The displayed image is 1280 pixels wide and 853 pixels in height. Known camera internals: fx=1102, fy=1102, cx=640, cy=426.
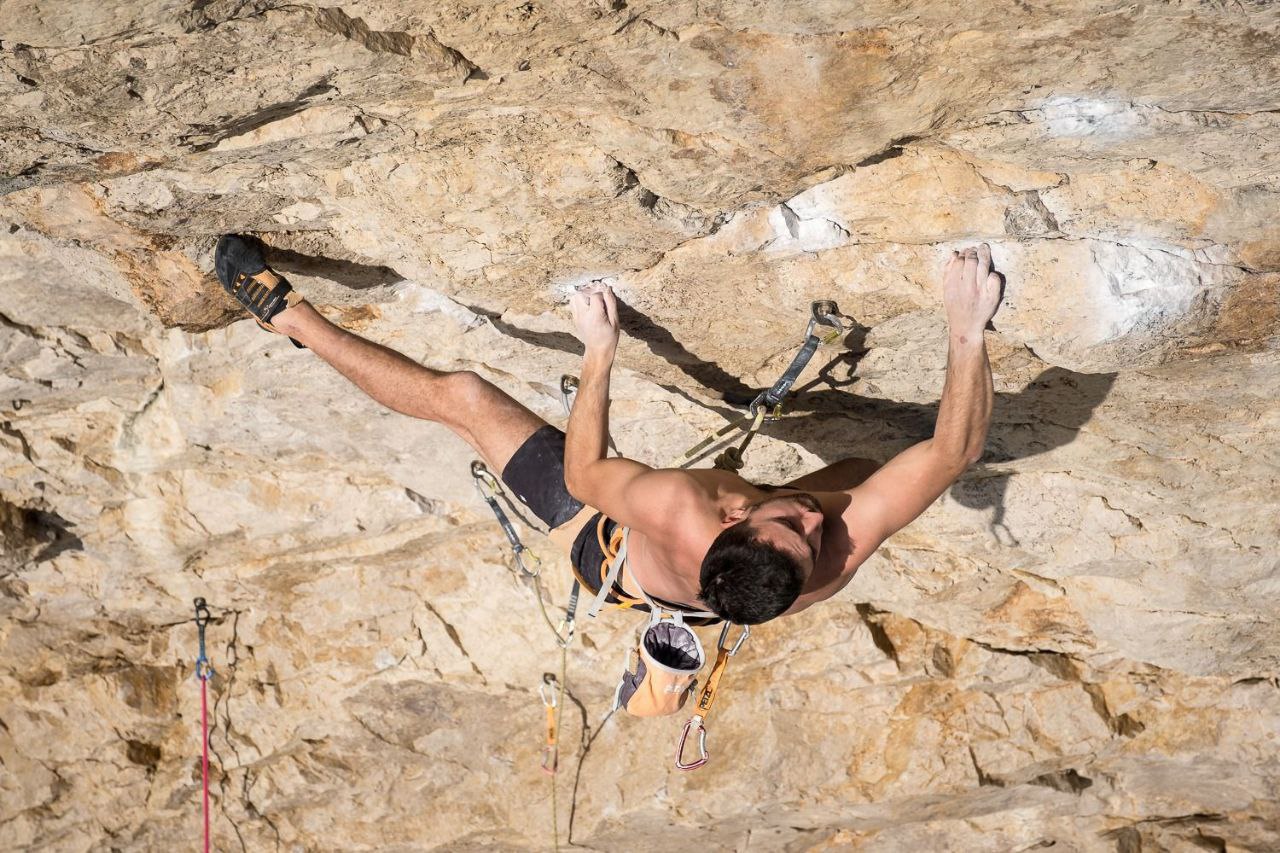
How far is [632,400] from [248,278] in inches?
53.7

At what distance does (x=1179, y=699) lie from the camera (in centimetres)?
498

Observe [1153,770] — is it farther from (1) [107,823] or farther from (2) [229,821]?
(1) [107,823]

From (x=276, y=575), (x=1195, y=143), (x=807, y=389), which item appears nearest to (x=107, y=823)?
(x=276, y=575)

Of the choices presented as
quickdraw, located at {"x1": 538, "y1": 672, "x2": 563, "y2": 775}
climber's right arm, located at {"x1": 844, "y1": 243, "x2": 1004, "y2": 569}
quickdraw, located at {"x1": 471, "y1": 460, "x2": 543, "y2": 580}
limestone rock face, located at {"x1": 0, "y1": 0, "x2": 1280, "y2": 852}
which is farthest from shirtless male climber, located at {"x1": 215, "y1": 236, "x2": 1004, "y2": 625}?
quickdraw, located at {"x1": 538, "y1": 672, "x2": 563, "y2": 775}

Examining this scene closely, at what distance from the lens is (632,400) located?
3938mm

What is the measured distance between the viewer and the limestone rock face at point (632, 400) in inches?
89.3

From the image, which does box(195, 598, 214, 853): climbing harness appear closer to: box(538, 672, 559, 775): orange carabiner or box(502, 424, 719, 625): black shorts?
box(538, 672, 559, 775): orange carabiner

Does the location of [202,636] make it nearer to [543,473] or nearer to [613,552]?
[543,473]

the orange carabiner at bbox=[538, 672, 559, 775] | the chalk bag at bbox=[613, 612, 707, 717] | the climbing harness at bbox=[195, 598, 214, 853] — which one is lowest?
the orange carabiner at bbox=[538, 672, 559, 775]

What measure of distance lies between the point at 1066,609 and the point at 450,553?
9.00 feet

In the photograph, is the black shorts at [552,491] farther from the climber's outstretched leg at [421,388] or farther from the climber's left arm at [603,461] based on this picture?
the climber's left arm at [603,461]

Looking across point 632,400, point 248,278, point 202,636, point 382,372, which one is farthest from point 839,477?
point 202,636

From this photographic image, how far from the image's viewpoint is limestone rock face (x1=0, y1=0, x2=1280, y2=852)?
2.27m

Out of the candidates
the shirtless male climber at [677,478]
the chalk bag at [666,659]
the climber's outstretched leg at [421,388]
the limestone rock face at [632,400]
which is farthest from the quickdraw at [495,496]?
the chalk bag at [666,659]
